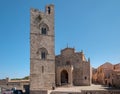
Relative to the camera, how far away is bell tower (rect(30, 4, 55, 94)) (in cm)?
3706

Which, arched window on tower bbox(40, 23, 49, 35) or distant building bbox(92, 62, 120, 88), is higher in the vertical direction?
arched window on tower bbox(40, 23, 49, 35)

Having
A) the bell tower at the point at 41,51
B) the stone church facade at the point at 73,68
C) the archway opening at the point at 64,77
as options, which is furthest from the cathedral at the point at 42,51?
the archway opening at the point at 64,77

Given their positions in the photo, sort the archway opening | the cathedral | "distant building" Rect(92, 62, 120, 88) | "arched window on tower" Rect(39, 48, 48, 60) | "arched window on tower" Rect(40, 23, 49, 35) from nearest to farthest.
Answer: the cathedral → "arched window on tower" Rect(39, 48, 48, 60) → "arched window on tower" Rect(40, 23, 49, 35) → "distant building" Rect(92, 62, 120, 88) → the archway opening

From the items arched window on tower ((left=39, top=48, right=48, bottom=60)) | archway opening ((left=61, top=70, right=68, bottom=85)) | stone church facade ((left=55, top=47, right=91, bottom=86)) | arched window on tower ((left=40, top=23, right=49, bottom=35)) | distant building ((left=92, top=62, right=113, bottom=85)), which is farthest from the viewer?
distant building ((left=92, top=62, right=113, bottom=85))

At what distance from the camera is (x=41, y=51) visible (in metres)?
38.0

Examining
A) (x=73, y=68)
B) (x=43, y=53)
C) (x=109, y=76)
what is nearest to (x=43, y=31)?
(x=43, y=53)

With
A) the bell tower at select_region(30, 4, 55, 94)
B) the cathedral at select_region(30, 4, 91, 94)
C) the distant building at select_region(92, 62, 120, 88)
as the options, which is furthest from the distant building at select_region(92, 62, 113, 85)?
the bell tower at select_region(30, 4, 55, 94)

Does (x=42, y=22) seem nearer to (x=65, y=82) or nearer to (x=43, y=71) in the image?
(x=43, y=71)

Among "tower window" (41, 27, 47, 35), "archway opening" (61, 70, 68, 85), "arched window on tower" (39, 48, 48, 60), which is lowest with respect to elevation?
"archway opening" (61, 70, 68, 85)

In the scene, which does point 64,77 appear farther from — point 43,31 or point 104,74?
point 104,74

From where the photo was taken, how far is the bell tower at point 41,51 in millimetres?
37062

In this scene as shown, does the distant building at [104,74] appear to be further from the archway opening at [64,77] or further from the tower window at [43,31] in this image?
the tower window at [43,31]

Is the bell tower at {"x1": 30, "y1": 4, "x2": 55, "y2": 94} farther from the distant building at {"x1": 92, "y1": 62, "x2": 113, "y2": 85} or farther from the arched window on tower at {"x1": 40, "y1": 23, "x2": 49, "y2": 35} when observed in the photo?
the distant building at {"x1": 92, "y1": 62, "x2": 113, "y2": 85}

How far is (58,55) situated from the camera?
1880 inches
